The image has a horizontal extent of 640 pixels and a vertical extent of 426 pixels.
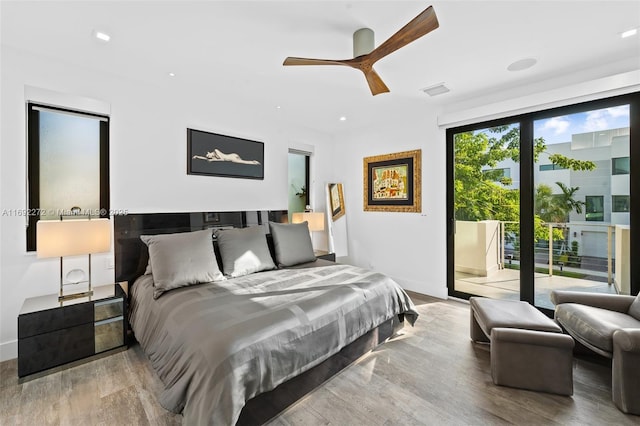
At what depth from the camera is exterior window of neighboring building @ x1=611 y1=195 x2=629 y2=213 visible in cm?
283

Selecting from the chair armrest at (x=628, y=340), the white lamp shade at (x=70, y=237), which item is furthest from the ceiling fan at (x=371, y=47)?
the chair armrest at (x=628, y=340)

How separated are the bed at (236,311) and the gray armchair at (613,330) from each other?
128cm

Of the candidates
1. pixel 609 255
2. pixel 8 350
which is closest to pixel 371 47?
pixel 609 255

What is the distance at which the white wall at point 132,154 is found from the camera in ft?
7.97

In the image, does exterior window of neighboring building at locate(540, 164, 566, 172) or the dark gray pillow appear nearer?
the dark gray pillow

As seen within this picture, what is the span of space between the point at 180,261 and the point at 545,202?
13.2ft

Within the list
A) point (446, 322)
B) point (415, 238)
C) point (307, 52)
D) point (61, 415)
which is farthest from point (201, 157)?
point (446, 322)

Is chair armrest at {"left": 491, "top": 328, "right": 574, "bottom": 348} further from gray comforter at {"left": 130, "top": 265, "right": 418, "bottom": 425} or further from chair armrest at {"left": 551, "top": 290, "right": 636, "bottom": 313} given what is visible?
gray comforter at {"left": 130, "top": 265, "right": 418, "bottom": 425}

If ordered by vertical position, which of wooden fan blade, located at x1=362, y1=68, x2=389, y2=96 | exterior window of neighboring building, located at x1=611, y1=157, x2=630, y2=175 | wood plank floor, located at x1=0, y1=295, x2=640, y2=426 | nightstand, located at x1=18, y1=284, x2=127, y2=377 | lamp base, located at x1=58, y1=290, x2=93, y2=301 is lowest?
wood plank floor, located at x1=0, y1=295, x2=640, y2=426

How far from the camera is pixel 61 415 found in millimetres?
1778

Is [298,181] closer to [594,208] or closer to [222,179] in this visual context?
[222,179]

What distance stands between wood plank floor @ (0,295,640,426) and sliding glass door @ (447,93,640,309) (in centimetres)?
116

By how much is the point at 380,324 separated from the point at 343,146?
140 inches

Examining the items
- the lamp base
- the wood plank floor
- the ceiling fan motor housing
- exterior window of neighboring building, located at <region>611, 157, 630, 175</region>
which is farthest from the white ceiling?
the wood plank floor
